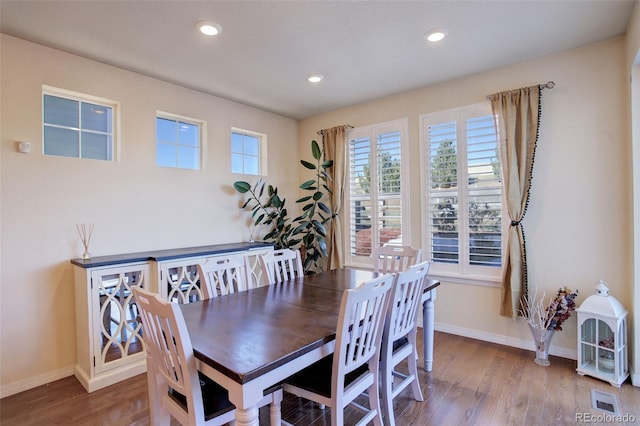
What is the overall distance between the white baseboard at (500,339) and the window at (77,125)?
401 cm

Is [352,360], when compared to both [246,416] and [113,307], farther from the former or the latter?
[113,307]

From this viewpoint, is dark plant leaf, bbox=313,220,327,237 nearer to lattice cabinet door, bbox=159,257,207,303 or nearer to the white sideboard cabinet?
lattice cabinet door, bbox=159,257,207,303

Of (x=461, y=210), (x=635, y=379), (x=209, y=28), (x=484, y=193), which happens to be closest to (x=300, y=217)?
(x=461, y=210)

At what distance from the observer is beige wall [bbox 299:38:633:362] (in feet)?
8.91

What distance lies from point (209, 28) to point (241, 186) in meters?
1.93

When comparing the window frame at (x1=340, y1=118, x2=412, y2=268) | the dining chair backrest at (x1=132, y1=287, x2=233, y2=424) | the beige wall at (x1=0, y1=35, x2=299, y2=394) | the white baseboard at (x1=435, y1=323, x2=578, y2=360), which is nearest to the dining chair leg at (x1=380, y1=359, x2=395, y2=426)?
the dining chair backrest at (x1=132, y1=287, x2=233, y2=424)

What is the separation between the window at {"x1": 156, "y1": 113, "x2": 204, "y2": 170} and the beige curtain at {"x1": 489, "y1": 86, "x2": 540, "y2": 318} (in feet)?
11.0

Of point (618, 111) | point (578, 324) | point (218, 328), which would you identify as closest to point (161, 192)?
point (218, 328)

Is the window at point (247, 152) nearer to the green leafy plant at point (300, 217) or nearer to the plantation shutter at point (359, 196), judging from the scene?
the green leafy plant at point (300, 217)

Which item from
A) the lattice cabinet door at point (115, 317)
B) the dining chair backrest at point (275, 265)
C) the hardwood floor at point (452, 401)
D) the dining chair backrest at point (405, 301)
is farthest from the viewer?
the dining chair backrest at point (275, 265)

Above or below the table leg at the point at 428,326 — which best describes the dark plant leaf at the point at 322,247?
above

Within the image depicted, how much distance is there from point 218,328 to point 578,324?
290 centimetres

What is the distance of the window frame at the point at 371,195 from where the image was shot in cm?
392

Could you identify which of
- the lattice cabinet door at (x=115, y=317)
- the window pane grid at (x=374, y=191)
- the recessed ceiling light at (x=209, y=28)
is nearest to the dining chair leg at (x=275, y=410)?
the lattice cabinet door at (x=115, y=317)
